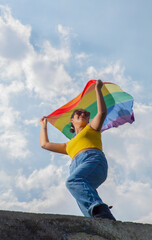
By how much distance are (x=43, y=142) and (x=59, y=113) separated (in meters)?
1.12

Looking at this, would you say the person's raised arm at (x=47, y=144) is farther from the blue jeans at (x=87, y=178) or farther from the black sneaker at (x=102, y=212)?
the black sneaker at (x=102, y=212)

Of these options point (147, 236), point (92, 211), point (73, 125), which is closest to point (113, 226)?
point (147, 236)

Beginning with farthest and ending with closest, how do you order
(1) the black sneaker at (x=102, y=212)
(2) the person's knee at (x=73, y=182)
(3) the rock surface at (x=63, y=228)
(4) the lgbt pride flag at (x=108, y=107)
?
(4) the lgbt pride flag at (x=108, y=107) → (2) the person's knee at (x=73, y=182) → (1) the black sneaker at (x=102, y=212) → (3) the rock surface at (x=63, y=228)

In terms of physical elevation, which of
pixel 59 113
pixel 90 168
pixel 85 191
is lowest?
pixel 85 191

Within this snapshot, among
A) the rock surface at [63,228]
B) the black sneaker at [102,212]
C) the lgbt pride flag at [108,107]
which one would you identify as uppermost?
the lgbt pride flag at [108,107]

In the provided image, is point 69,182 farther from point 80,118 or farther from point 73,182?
point 80,118

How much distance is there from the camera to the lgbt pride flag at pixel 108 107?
5434mm

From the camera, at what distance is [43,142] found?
4.71m

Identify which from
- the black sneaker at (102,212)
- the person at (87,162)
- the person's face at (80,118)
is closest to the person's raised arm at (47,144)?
the person at (87,162)

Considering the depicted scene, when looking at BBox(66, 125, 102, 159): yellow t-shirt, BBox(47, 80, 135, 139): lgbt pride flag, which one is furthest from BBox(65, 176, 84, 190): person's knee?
BBox(47, 80, 135, 139): lgbt pride flag

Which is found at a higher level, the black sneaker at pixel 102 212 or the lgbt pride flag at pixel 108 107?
the lgbt pride flag at pixel 108 107

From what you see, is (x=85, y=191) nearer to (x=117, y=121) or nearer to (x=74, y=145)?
(x=74, y=145)

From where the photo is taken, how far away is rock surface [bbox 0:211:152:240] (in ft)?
5.51

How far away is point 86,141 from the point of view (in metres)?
3.86
